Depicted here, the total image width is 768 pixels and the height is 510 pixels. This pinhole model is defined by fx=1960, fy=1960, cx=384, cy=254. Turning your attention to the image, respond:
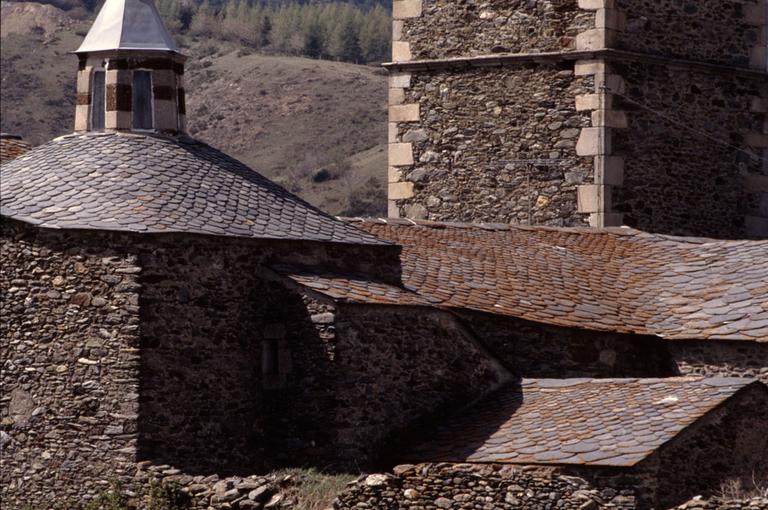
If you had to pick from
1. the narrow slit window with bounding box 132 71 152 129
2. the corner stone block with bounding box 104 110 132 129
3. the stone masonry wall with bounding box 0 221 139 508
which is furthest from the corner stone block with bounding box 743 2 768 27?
the stone masonry wall with bounding box 0 221 139 508

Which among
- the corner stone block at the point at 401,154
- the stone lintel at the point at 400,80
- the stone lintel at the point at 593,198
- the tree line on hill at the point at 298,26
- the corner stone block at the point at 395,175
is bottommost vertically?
the stone lintel at the point at 593,198

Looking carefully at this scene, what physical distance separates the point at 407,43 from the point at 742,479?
33.6 feet

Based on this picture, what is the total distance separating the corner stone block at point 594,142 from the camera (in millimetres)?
26750

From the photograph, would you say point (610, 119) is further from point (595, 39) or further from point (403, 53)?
point (403, 53)

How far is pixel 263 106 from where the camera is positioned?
58406 mm

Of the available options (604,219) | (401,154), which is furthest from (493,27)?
(604,219)

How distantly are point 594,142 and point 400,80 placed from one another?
320 cm

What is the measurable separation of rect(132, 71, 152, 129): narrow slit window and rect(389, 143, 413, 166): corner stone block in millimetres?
6611

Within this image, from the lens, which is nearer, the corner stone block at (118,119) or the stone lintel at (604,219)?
the corner stone block at (118,119)

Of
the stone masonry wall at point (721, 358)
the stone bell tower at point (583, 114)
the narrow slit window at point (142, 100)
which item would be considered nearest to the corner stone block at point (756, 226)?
the stone bell tower at point (583, 114)

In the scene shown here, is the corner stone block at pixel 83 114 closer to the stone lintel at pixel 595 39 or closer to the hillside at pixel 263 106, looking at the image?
the stone lintel at pixel 595 39

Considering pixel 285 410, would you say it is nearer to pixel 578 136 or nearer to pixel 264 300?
pixel 264 300

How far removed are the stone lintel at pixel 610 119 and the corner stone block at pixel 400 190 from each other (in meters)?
2.99

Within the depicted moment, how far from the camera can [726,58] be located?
28.2m
